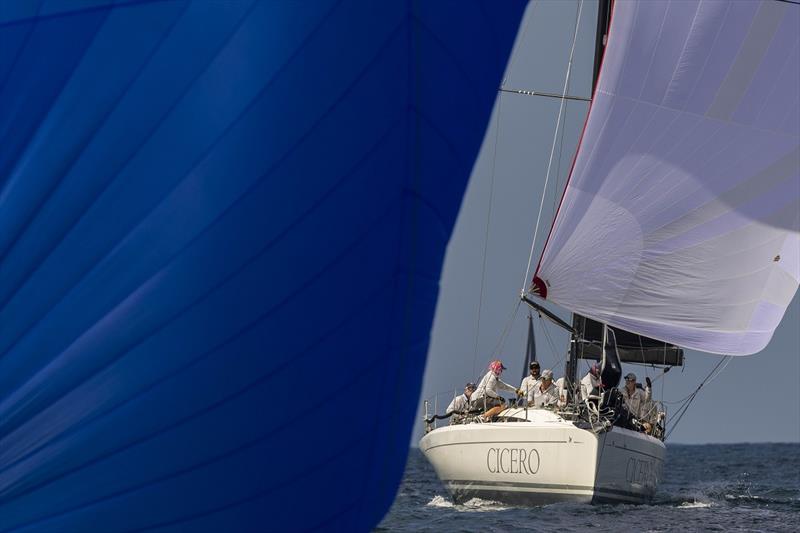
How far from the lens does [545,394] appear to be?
15.7 m

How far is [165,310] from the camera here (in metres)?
3.69

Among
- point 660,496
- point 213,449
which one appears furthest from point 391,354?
point 660,496

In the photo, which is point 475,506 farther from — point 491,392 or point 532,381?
point 532,381

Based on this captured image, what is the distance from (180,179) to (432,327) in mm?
988

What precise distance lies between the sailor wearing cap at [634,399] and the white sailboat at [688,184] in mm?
3574

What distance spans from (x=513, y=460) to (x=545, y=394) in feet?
4.19

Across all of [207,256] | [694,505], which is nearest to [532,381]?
[694,505]

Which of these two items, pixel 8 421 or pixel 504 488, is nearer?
pixel 8 421

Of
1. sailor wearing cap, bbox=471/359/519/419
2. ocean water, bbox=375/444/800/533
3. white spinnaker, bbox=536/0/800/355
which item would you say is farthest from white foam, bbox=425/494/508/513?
white spinnaker, bbox=536/0/800/355

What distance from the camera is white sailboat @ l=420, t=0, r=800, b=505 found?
12039mm

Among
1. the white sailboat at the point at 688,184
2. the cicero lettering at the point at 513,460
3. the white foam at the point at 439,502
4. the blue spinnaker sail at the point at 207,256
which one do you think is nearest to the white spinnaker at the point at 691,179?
the white sailboat at the point at 688,184

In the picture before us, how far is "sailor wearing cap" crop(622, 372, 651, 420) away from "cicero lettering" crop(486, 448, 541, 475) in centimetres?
229

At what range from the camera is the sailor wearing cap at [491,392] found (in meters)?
15.7

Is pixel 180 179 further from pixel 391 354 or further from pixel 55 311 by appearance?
pixel 391 354
